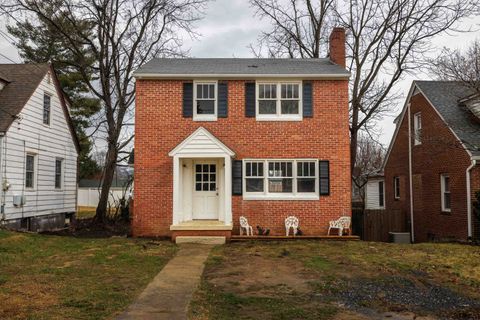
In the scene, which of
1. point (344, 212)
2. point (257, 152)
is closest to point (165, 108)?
point (257, 152)

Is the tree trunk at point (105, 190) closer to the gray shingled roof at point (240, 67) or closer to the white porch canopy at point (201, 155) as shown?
the gray shingled roof at point (240, 67)

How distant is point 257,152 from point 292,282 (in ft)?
23.6

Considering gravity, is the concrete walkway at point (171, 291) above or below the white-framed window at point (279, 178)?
below

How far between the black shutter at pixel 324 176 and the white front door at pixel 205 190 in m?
3.60

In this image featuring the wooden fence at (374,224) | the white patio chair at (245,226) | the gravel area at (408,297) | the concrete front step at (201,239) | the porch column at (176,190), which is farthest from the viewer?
the wooden fence at (374,224)

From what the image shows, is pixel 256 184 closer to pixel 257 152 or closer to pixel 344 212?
pixel 257 152

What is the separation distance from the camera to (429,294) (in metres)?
8.12

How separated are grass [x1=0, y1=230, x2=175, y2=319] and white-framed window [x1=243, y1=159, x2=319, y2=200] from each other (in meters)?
3.52

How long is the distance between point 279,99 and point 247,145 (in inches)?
77.6

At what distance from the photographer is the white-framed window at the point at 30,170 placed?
17.6 m

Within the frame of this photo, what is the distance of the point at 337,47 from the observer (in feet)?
57.4

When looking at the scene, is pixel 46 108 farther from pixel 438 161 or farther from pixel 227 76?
pixel 438 161

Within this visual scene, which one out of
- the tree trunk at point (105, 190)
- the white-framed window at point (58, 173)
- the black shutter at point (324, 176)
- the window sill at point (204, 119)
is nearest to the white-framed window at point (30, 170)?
the white-framed window at point (58, 173)

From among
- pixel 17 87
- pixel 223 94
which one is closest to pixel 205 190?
pixel 223 94
